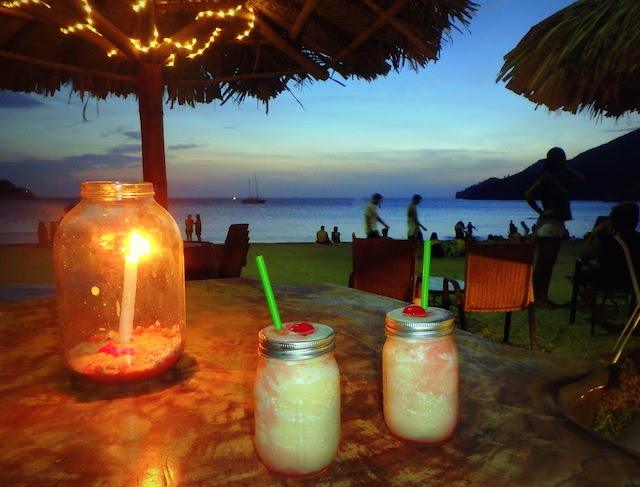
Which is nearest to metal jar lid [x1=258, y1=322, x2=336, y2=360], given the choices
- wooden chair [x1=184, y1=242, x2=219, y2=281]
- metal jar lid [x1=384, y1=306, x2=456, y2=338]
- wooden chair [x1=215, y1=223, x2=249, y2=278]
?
metal jar lid [x1=384, y1=306, x2=456, y2=338]

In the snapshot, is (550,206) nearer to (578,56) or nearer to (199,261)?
(578,56)

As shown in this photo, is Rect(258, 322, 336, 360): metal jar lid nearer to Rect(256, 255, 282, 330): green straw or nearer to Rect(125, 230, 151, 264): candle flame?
Rect(256, 255, 282, 330): green straw

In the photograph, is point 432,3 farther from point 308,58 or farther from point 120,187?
point 120,187

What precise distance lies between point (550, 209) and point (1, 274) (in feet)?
29.8

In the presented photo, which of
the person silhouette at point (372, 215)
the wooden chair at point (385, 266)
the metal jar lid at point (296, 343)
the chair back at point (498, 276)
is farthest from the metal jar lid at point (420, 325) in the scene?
the person silhouette at point (372, 215)

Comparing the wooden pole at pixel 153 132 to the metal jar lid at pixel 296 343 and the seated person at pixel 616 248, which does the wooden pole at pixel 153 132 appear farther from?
the seated person at pixel 616 248

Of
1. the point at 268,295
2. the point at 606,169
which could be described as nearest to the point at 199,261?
the point at 268,295

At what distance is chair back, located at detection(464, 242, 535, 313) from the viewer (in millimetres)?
3525

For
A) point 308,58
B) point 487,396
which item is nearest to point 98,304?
point 487,396

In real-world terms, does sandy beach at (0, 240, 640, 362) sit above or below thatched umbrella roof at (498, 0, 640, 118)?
below

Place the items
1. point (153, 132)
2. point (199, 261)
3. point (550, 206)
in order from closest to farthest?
point (153, 132) → point (199, 261) → point (550, 206)

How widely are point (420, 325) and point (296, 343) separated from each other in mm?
235

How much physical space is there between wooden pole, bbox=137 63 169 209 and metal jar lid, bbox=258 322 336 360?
9.15 feet

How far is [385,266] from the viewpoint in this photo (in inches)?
143
